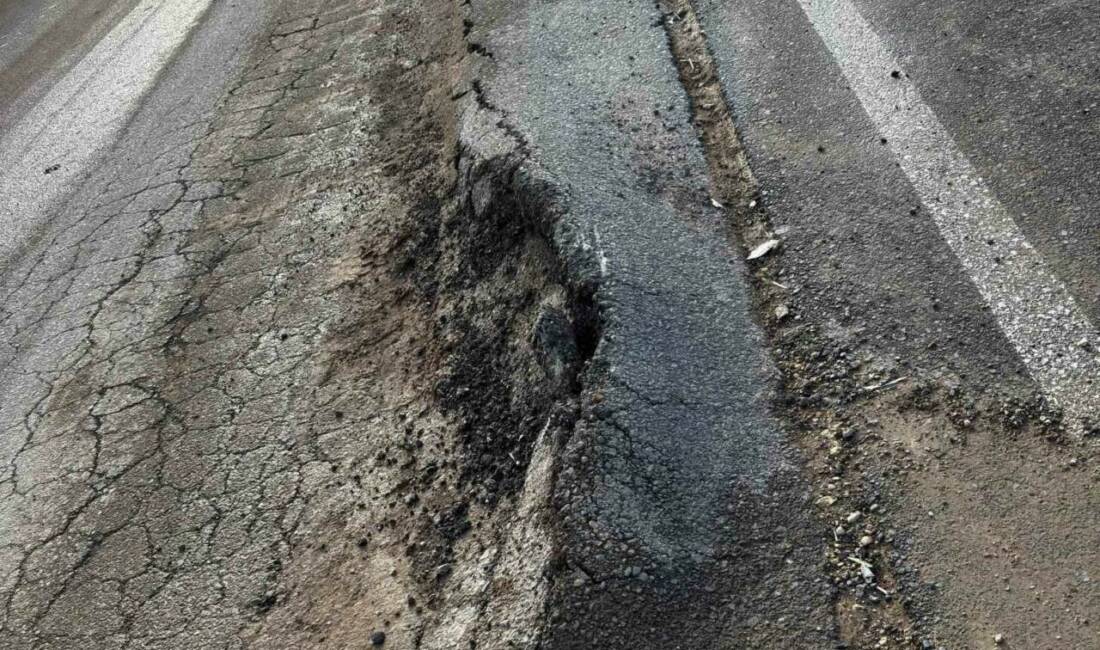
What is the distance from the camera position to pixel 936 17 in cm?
420

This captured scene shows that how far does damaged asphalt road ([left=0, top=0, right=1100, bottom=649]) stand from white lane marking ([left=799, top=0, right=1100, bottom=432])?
2 centimetres

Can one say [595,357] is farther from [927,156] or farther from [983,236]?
[927,156]

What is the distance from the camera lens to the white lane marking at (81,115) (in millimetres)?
5664

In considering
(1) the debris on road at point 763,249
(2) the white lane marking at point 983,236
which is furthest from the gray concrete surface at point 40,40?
(2) the white lane marking at point 983,236

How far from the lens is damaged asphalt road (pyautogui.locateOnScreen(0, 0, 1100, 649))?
2436mm

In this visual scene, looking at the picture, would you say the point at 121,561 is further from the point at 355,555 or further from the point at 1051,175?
the point at 1051,175

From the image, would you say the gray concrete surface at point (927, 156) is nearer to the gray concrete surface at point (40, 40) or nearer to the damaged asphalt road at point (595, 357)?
the damaged asphalt road at point (595, 357)

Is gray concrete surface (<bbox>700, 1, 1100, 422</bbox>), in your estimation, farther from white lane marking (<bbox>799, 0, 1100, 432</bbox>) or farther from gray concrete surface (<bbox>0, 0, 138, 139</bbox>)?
gray concrete surface (<bbox>0, 0, 138, 139</bbox>)

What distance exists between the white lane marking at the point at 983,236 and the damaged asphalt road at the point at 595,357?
0.05 ft

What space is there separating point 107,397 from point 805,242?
9.88ft

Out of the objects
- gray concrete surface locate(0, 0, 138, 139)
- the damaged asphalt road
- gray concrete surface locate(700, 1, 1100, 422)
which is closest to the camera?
the damaged asphalt road

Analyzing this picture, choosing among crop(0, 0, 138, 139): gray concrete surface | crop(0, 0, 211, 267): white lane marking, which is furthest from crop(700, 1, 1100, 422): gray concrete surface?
crop(0, 0, 138, 139): gray concrete surface

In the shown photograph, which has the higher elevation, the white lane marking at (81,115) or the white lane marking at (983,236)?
the white lane marking at (81,115)

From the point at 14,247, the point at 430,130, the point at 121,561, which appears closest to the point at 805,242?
the point at 430,130
